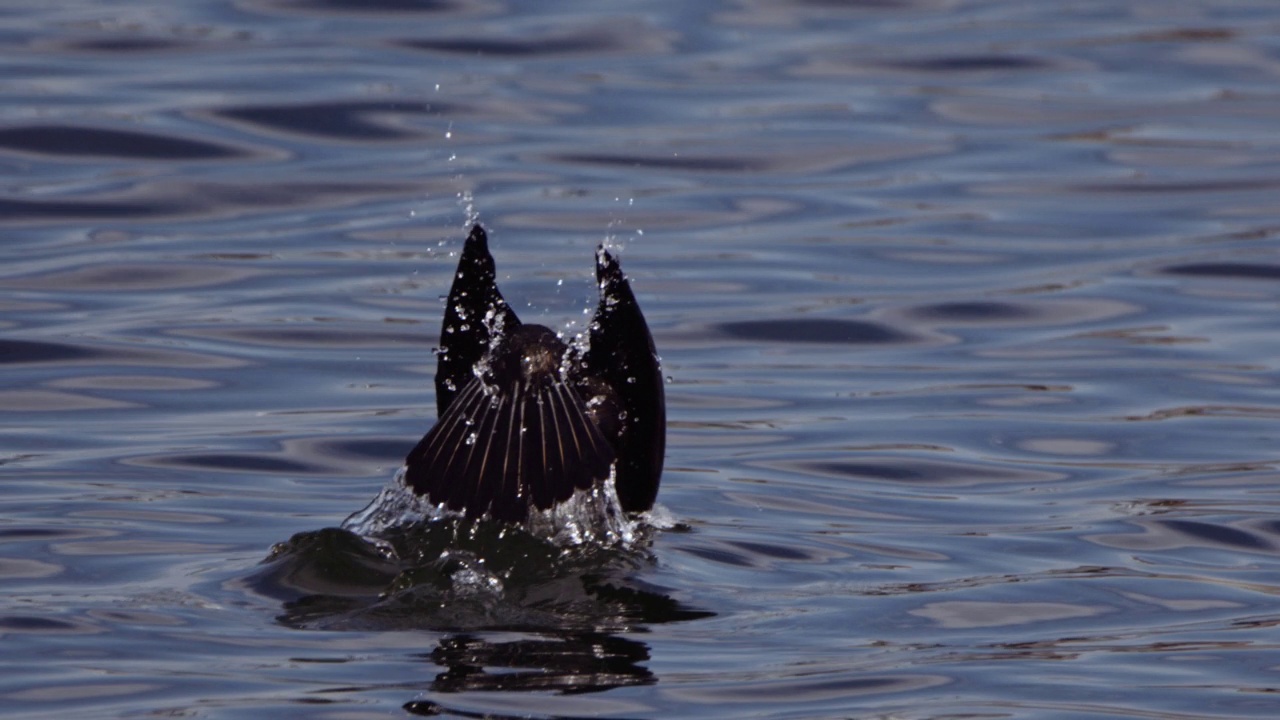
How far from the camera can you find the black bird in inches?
230

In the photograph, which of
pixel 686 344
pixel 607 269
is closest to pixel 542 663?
pixel 607 269

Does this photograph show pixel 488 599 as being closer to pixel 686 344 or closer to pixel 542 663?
pixel 542 663

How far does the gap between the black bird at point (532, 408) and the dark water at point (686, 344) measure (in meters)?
0.26

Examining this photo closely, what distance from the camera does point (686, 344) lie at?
10.1 metres

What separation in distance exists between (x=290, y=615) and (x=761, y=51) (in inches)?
453

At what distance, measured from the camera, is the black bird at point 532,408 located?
584 centimetres

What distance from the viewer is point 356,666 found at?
5.05 meters

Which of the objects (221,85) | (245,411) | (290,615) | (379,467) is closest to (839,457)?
(379,467)

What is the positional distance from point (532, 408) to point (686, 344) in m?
4.08

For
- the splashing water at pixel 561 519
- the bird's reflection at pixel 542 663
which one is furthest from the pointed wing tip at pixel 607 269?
the bird's reflection at pixel 542 663

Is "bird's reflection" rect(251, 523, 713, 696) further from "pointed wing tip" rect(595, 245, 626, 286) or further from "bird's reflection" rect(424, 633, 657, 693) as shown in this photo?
"pointed wing tip" rect(595, 245, 626, 286)

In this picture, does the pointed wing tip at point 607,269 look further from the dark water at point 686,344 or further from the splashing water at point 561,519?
the dark water at point 686,344

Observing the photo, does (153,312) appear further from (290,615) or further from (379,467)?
(290,615)

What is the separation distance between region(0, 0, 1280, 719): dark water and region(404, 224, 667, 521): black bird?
0.26 m
